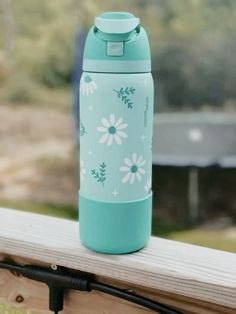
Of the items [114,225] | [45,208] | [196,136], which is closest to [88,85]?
[114,225]

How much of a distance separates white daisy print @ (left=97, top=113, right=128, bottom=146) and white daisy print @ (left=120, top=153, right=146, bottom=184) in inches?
0.9

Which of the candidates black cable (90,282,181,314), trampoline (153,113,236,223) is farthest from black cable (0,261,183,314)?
trampoline (153,113,236,223)

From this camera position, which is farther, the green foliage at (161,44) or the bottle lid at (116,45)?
the green foliage at (161,44)

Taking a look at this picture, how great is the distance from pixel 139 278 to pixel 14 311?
0.17 meters

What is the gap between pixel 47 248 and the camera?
2.00 ft

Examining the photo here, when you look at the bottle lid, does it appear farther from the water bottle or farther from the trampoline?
the trampoline

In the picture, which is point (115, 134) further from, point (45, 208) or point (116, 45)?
point (45, 208)

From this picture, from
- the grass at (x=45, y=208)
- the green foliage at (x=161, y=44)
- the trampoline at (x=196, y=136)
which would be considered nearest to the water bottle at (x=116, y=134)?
the grass at (x=45, y=208)

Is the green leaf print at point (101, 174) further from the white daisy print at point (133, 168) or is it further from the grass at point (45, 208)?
the grass at point (45, 208)

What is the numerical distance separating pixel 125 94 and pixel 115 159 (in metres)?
0.07

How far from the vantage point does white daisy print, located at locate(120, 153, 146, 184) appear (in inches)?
23.1

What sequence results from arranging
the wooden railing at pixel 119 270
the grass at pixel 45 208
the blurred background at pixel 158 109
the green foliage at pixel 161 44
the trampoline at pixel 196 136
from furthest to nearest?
the green foliage at pixel 161 44
the trampoline at pixel 196 136
the blurred background at pixel 158 109
the grass at pixel 45 208
the wooden railing at pixel 119 270

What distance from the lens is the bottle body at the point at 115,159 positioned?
0.58 meters

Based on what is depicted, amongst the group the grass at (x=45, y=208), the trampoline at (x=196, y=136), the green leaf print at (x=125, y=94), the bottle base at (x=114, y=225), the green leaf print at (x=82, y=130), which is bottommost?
the grass at (x=45, y=208)
